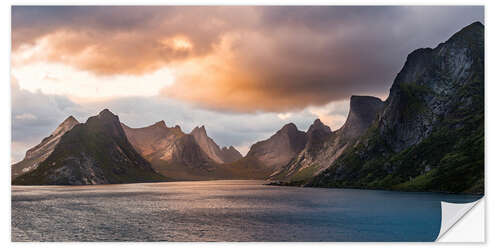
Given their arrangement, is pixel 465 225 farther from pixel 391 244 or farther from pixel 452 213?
pixel 391 244

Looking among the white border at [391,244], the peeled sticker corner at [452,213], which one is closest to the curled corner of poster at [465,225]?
the peeled sticker corner at [452,213]

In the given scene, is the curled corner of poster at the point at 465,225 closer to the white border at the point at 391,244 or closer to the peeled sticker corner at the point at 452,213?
the peeled sticker corner at the point at 452,213

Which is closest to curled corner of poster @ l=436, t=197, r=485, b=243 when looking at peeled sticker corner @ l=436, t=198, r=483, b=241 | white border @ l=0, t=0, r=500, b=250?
peeled sticker corner @ l=436, t=198, r=483, b=241

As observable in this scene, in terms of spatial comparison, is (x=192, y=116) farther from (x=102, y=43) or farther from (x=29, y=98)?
(x=29, y=98)

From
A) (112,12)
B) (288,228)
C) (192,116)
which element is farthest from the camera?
(192,116)

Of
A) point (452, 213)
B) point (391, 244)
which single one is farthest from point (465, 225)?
point (391, 244)
